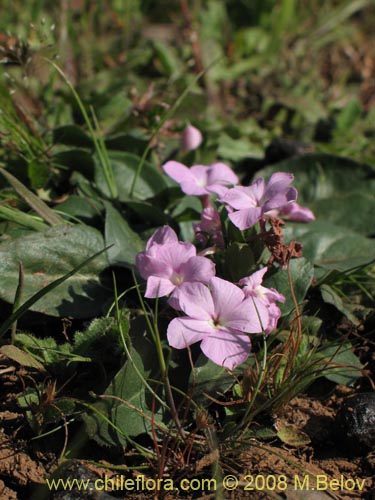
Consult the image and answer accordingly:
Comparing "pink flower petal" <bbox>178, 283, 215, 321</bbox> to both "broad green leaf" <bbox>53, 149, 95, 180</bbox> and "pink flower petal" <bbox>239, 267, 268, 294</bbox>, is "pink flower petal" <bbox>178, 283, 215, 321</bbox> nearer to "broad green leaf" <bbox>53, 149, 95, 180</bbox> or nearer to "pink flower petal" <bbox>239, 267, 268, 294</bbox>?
"pink flower petal" <bbox>239, 267, 268, 294</bbox>

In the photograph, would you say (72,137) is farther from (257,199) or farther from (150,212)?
(257,199)

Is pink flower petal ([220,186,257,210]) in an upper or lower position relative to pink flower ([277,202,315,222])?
upper

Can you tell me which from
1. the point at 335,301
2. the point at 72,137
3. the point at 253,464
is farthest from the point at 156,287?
the point at 72,137

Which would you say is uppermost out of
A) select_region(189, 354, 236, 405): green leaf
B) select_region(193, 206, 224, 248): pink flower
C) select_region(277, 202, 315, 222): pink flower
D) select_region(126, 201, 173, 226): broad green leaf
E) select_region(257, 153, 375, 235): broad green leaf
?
select_region(193, 206, 224, 248): pink flower

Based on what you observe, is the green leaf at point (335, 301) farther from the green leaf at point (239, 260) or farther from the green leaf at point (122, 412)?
the green leaf at point (122, 412)

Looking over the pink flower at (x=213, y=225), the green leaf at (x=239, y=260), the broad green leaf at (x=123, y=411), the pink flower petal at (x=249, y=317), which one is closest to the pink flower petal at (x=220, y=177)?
the pink flower at (x=213, y=225)

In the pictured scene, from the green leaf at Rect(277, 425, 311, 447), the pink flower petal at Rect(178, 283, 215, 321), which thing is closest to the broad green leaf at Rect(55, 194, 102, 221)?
the pink flower petal at Rect(178, 283, 215, 321)

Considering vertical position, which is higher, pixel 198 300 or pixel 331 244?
pixel 198 300

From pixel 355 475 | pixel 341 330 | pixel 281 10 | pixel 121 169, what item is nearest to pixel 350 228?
pixel 341 330
